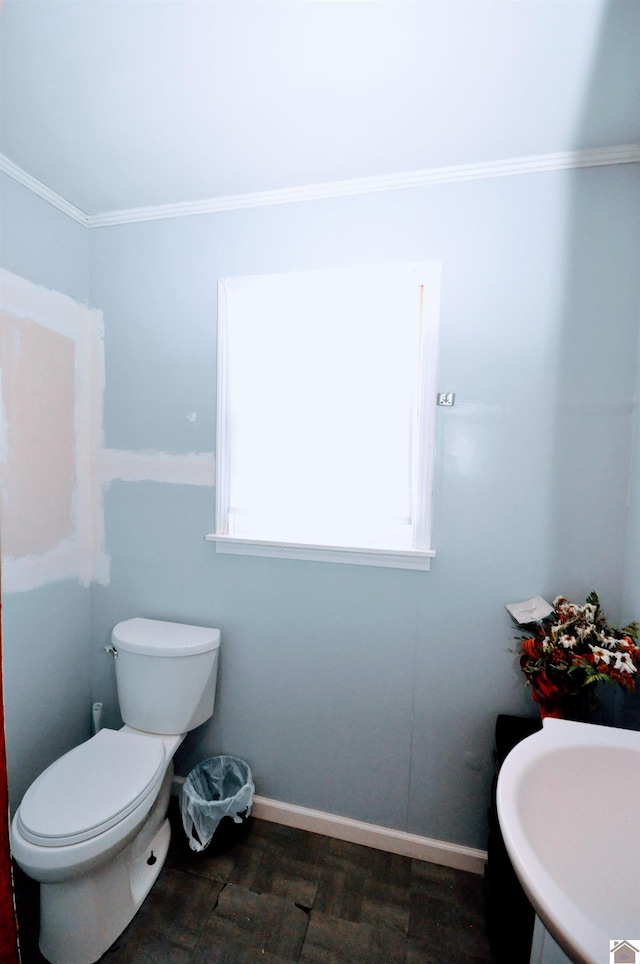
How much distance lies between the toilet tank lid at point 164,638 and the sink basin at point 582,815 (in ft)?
3.61

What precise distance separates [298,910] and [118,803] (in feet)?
2.29

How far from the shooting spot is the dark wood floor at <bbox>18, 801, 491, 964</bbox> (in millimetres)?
1140

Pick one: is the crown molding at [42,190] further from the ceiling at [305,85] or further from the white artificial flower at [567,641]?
the white artificial flower at [567,641]

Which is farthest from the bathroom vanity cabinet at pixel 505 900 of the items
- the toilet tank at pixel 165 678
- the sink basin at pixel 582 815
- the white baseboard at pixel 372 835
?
the toilet tank at pixel 165 678

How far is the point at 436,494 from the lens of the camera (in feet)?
4.53

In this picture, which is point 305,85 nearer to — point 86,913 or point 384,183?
point 384,183

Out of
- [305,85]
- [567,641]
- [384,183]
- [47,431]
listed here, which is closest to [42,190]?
[47,431]

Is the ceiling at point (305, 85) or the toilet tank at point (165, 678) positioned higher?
the ceiling at point (305, 85)

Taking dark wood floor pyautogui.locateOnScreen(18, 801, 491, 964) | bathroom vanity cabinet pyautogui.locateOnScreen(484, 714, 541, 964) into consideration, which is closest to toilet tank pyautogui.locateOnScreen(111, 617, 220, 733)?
dark wood floor pyautogui.locateOnScreen(18, 801, 491, 964)

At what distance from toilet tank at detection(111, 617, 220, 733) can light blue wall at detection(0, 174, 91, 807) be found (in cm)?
32

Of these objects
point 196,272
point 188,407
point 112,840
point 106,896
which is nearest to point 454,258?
point 196,272

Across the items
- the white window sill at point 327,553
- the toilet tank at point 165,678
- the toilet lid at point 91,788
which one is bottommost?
the toilet lid at point 91,788

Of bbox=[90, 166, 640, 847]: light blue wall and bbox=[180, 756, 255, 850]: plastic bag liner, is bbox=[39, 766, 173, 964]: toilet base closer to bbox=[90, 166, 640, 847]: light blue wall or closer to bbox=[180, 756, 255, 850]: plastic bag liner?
bbox=[180, 756, 255, 850]: plastic bag liner

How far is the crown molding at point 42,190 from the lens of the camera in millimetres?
1335
